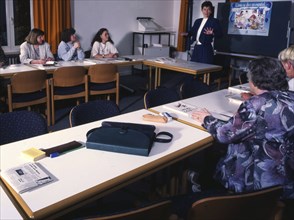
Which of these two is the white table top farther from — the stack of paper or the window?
the stack of paper

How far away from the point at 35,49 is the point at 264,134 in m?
3.95

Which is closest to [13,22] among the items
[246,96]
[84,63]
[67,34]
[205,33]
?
[67,34]

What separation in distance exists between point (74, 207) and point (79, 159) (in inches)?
13.4

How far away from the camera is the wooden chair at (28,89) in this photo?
3.56 metres

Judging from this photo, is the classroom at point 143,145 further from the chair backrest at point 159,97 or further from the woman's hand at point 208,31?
the woman's hand at point 208,31

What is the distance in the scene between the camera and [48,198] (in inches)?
49.3

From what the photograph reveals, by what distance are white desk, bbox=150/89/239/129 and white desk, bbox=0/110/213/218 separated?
0.61 feet

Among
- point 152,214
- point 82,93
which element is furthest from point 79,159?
point 82,93

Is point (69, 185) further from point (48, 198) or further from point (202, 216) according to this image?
point (202, 216)

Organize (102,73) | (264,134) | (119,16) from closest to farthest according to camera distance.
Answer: (264,134)
(102,73)
(119,16)

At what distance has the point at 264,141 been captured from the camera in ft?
5.41

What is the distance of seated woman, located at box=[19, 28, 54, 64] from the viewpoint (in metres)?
4.48

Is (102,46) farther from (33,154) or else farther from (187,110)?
(33,154)

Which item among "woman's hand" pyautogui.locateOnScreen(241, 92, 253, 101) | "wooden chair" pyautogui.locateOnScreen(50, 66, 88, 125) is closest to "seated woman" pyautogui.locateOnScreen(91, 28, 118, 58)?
"wooden chair" pyautogui.locateOnScreen(50, 66, 88, 125)
